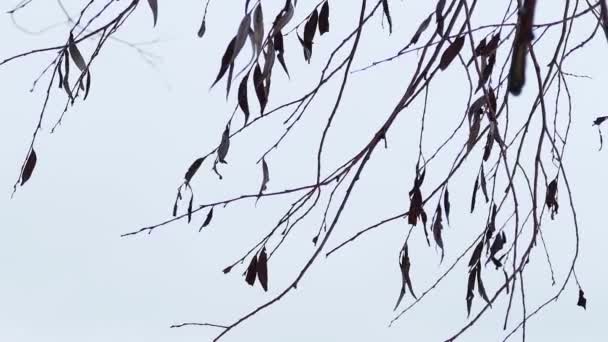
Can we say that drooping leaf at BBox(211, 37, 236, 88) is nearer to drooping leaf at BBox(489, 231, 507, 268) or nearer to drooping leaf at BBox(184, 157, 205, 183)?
drooping leaf at BBox(184, 157, 205, 183)

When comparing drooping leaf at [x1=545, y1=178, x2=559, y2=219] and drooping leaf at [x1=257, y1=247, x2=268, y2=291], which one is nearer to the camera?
drooping leaf at [x1=257, y1=247, x2=268, y2=291]

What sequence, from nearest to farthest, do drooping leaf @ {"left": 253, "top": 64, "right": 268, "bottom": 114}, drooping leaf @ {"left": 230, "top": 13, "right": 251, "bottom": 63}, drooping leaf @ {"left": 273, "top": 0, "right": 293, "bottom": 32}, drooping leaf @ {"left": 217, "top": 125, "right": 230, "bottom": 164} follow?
drooping leaf @ {"left": 230, "top": 13, "right": 251, "bottom": 63}, drooping leaf @ {"left": 273, "top": 0, "right": 293, "bottom": 32}, drooping leaf @ {"left": 253, "top": 64, "right": 268, "bottom": 114}, drooping leaf @ {"left": 217, "top": 125, "right": 230, "bottom": 164}

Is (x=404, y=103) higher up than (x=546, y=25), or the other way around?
(x=546, y=25)

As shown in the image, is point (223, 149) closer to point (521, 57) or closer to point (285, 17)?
point (285, 17)

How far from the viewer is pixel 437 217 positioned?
1.26 m

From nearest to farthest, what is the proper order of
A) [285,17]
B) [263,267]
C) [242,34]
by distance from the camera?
[242,34] → [285,17] → [263,267]

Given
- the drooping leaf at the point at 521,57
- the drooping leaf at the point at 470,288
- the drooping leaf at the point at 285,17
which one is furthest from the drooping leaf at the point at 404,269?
the drooping leaf at the point at 521,57

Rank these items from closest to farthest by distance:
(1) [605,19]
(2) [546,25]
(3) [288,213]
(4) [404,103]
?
(1) [605,19] < (4) [404,103] < (3) [288,213] < (2) [546,25]

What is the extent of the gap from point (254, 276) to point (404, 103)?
30 centimetres

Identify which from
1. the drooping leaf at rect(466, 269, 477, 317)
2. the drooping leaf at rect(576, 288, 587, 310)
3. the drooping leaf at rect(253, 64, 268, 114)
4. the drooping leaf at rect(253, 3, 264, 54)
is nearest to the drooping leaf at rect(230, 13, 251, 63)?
the drooping leaf at rect(253, 3, 264, 54)

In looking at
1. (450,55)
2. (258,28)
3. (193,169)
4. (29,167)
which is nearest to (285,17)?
(258,28)

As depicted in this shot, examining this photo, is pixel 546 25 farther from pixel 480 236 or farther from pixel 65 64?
pixel 65 64

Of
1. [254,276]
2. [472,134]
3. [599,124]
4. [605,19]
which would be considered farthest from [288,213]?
[599,124]

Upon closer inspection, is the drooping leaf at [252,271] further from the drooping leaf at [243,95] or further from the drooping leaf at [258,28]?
the drooping leaf at [258,28]
